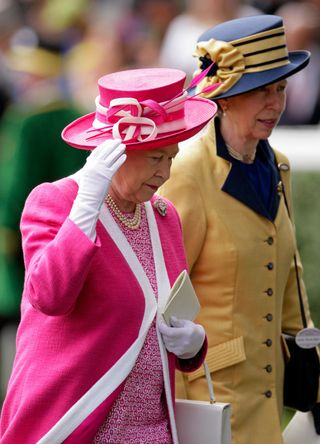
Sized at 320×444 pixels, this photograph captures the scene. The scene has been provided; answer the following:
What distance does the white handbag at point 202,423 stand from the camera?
4273mm

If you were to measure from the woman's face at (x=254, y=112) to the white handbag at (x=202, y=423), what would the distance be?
3.67 feet

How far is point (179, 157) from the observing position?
195 inches

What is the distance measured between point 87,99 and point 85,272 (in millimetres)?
5554

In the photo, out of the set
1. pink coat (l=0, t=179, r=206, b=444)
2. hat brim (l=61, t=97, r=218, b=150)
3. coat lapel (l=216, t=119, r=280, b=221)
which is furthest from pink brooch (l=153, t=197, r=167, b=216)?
coat lapel (l=216, t=119, r=280, b=221)

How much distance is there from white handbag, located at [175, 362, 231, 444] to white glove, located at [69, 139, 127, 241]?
81 cm

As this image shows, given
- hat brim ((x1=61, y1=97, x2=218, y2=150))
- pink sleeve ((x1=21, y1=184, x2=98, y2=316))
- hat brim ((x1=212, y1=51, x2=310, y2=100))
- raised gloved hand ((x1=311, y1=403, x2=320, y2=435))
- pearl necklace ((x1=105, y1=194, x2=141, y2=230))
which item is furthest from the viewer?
raised gloved hand ((x1=311, y1=403, x2=320, y2=435))

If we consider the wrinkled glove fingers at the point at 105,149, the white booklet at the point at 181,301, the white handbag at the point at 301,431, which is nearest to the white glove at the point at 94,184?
the wrinkled glove fingers at the point at 105,149

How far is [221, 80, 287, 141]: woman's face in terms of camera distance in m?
4.97

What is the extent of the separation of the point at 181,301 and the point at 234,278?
753 millimetres

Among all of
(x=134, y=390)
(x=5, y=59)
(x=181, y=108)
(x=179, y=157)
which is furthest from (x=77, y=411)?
(x=5, y=59)

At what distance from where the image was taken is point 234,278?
4.85 metres

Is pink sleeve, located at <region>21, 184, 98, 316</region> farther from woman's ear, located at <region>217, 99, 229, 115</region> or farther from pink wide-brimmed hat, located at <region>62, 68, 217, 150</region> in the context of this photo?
woman's ear, located at <region>217, 99, 229, 115</region>

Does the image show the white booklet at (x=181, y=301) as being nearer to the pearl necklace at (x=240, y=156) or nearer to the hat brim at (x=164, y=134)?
the hat brim at (x=164, y=134)

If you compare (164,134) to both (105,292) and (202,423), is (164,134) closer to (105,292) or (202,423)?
(105,292)
